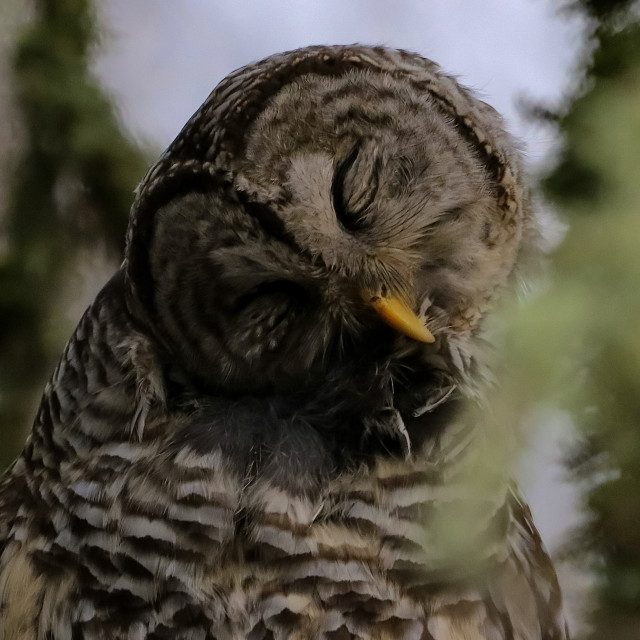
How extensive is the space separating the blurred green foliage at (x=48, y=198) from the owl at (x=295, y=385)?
2.11 ft

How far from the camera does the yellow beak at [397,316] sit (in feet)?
2.89

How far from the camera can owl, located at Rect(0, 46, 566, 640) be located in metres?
0.89

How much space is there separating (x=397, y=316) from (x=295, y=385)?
0.21m

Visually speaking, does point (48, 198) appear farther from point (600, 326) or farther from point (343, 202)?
point (600, 326)

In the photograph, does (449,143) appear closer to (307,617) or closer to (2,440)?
(307,617)

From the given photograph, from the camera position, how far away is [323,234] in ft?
2.78

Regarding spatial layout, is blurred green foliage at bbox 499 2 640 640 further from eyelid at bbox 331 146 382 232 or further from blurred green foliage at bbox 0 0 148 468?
blurred green foliage at bbox 0 0 148 468

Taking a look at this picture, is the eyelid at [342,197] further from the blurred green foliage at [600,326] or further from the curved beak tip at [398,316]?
the blurred green foliage at [600,326]

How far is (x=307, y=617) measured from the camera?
35.8 inches

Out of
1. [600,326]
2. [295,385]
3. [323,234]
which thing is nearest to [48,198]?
[295,385]

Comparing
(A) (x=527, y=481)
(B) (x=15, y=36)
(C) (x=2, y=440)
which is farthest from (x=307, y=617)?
Answer: (B) (x=15, y=36)

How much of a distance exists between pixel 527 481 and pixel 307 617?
2.14 ft

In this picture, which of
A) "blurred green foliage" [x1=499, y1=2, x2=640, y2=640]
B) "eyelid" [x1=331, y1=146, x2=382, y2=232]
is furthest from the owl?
"blurred green foliage" [x1=499, y1=2, x2=640, y2=640]

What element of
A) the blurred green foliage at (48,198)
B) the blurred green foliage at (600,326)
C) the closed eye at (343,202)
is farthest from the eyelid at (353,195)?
the blurred green foliage at (48,198)
